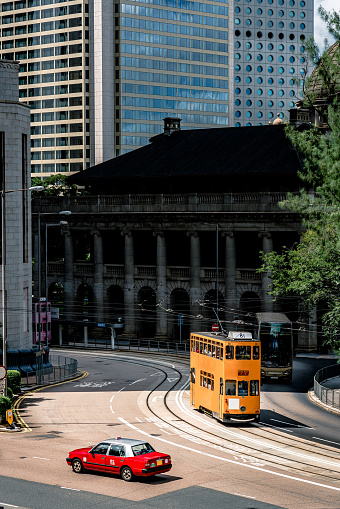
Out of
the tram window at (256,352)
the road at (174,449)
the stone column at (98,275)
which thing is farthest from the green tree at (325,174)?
Result: the stone column at (98,275)

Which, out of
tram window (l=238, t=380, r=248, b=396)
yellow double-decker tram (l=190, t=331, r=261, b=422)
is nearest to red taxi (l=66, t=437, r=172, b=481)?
yellow double-decker tram (l=190, t=331, r=261, b=422)

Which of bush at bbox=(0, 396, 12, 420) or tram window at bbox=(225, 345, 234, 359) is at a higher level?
tram window at bbox=(225, 345, 234, 359)

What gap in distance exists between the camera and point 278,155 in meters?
92.5

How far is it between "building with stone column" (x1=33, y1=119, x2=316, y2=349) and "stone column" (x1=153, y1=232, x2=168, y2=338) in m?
0.11

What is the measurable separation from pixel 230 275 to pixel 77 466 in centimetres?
5860

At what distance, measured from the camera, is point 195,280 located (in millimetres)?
94188

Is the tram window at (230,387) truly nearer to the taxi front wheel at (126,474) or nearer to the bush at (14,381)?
the taxi front wheel at (126,474)

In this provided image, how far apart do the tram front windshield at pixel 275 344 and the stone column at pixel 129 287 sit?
113ft

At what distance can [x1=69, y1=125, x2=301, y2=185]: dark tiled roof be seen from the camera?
92438 millimetres

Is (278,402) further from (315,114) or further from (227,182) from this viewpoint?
(315,114)

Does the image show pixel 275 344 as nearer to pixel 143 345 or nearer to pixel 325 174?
pixel 325 174

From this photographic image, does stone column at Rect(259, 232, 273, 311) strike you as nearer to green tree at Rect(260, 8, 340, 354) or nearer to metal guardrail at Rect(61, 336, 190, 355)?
metal guardrail at Rect(61, 336, 190, 355)

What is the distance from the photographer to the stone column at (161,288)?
9606 centimetres

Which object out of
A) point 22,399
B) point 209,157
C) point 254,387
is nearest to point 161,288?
point 209,157
